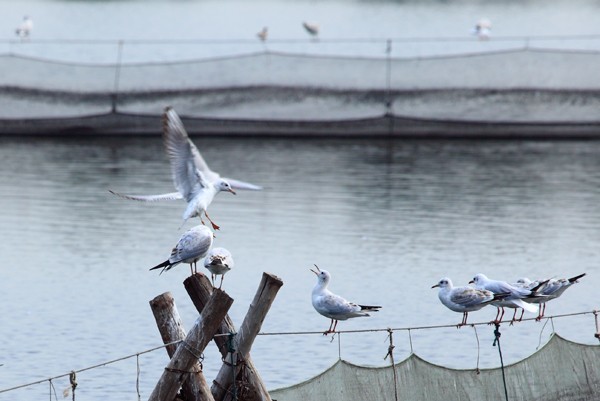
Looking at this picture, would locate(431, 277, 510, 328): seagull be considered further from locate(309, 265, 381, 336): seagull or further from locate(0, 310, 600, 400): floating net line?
locate(309, 265, 381, 336): seagull

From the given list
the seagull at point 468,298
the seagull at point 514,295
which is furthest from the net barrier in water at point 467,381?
the seagull at point 514,295

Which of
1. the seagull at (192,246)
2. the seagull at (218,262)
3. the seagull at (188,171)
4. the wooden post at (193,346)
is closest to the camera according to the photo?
Result: the wooden post at (193,346)

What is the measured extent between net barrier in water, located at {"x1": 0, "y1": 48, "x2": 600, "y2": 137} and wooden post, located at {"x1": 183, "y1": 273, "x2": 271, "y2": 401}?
85.5ft

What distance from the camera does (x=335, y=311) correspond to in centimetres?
1489

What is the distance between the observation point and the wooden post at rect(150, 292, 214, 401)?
12625mm

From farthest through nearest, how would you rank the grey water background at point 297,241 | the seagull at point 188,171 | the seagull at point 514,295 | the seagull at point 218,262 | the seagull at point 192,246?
the grey water background at point 297,241, the seagull at point 188,171, the seagull at point 514,295, the seagull at point 192,246, the seagull at point 218,262

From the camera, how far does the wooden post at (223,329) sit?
12750 millimetres

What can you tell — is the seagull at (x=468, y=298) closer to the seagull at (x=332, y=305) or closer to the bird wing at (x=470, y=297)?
the bird wing at (x=470, y=297)

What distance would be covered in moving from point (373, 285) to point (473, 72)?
16.1 m

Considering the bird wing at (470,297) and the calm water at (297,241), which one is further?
the calm water at (297,241)

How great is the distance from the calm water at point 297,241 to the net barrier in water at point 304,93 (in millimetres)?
684

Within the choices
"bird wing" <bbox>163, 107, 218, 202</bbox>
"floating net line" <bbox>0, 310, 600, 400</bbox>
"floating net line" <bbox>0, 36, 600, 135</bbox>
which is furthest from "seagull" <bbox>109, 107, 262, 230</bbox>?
"floating net line" <bbox>0, 36, 600, 135</bbox>

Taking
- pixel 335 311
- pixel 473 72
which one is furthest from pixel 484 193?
pixel 335 311

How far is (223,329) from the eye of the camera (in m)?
12.9
